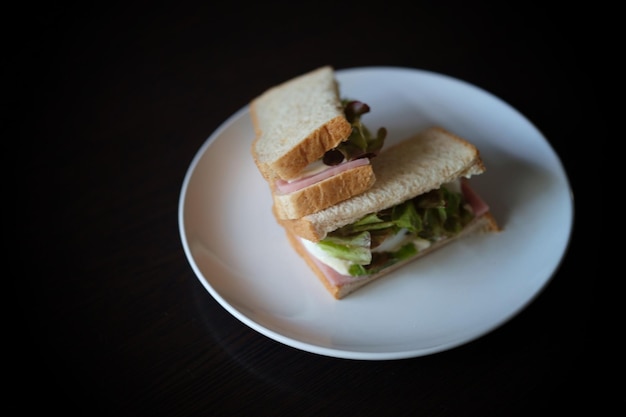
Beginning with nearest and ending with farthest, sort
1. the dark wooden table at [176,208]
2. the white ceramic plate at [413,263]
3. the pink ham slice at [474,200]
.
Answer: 1. the dark wooden table at [176,208]
2. the white ceramic plate at [413,263]
3. the pink ham slice at [474,200]

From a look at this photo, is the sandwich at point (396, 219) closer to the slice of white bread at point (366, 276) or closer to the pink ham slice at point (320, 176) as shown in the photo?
the slice of white bread at point (366, 276)

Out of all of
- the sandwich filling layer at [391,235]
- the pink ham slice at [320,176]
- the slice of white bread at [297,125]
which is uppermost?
the slice of white bread at [297,125]

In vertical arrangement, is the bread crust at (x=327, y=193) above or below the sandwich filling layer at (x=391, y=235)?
above

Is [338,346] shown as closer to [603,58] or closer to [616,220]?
[616,220]

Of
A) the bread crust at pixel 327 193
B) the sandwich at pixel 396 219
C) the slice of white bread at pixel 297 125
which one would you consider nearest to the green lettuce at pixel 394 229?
the sandwich at pixel 396 219

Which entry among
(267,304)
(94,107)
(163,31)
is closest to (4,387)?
(267,304)

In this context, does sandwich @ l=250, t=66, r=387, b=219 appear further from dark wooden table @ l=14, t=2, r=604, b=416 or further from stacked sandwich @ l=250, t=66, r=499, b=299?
dark wooden table @ l=14, t=2, r=604, b=416

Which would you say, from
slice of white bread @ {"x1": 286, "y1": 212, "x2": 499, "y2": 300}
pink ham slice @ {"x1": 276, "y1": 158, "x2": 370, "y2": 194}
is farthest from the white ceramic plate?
pink ham slice @ {"x1": 276, "y1": 158, "x2": 370, "y2": 194}

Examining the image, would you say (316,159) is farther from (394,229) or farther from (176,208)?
(176,208)

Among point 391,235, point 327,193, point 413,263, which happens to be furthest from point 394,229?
point 327,193
